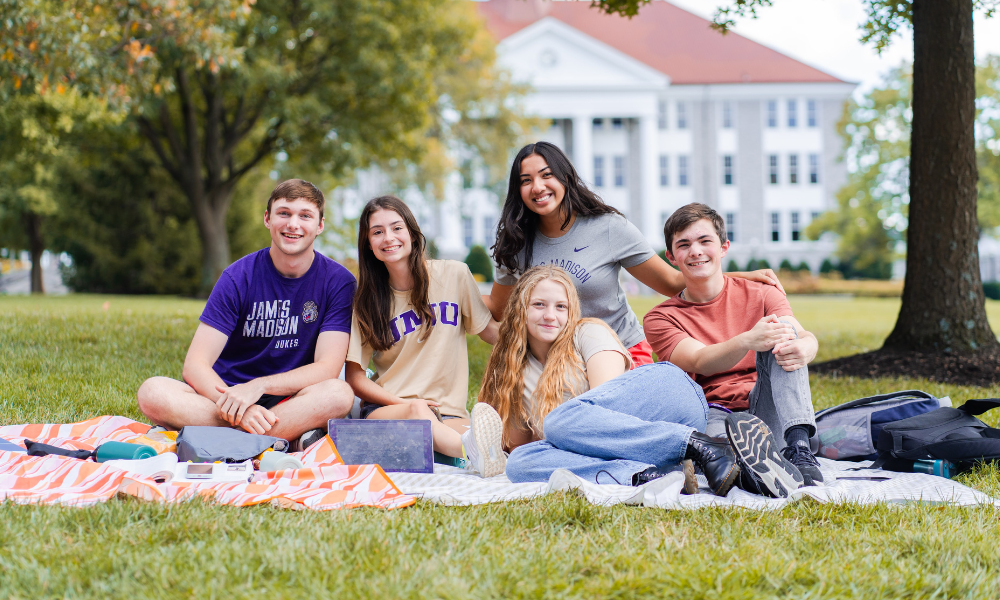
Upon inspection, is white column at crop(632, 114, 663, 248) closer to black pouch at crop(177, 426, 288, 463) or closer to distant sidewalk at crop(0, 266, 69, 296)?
distant sidewalk at crop(0, 266, 69, 296)

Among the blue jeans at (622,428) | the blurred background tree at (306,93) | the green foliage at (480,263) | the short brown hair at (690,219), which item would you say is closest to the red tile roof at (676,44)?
the green foliage at (480,263)

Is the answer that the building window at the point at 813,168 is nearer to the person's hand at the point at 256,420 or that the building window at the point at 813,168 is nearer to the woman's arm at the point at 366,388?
the woman's arm at the point at 366,388

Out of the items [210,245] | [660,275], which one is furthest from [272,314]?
[210,245]

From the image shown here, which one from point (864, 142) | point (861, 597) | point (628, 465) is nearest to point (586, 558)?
point (861, 597)

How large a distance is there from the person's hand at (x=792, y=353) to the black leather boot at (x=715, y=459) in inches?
19.4

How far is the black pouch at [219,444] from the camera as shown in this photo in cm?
335

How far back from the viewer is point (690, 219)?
3662 mm

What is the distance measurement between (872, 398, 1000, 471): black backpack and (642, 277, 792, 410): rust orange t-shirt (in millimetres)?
641

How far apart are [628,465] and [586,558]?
0.91 m

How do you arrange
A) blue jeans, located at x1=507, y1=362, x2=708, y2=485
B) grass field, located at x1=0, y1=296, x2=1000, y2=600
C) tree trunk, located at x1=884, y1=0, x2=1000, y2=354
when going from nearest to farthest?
grass field, located at x1=0, y1=296, x2=1000, y2=600, blue jeans, located at x1=507, y1=362, x2=708, y2=485, tree trunk, located at x1=884, y1=0, x2=1000, y2=354

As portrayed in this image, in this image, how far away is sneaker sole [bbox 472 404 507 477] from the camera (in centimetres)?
340

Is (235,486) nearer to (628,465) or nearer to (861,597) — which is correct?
(628,465)

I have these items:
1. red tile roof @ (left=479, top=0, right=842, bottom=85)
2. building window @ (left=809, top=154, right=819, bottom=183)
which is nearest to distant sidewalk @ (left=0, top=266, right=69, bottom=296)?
red tile roof @ (left=479, top=0, right=842, bottom=85)

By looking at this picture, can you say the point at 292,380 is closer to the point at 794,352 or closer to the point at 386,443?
the point at 386,443
